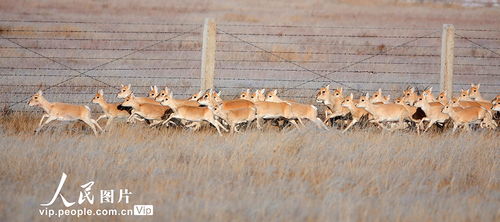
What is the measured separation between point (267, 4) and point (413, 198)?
42.4 m

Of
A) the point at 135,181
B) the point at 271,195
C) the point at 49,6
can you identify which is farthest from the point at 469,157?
the point at 49,6

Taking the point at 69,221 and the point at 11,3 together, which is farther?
the point at 11,3

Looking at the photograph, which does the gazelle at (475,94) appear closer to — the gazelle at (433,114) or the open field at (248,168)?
the open field at (248,168)

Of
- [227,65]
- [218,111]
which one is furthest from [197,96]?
[227,65]

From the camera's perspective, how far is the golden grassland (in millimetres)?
7914

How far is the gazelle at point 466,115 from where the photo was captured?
13688mm

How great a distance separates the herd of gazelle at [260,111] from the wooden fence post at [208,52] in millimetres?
228

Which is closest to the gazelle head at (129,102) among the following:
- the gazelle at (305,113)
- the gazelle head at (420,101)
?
the gazelle at (305,113)

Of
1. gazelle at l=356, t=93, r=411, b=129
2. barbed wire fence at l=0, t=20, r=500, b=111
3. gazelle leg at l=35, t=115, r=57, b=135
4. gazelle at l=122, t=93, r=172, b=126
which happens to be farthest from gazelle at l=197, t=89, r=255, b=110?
gazelle leg at l=35, t=115, r=57, b=135

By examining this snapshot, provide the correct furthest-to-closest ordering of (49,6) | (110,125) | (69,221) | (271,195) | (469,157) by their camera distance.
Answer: (49,6), (110,125), (469,157), (271,195), (69,221)

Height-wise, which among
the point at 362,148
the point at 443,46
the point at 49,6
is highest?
the point at 49,6

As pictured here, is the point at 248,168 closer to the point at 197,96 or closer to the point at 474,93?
the point at 197,96

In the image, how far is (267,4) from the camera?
50.4m

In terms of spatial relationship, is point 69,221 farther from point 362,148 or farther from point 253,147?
point 362,148
